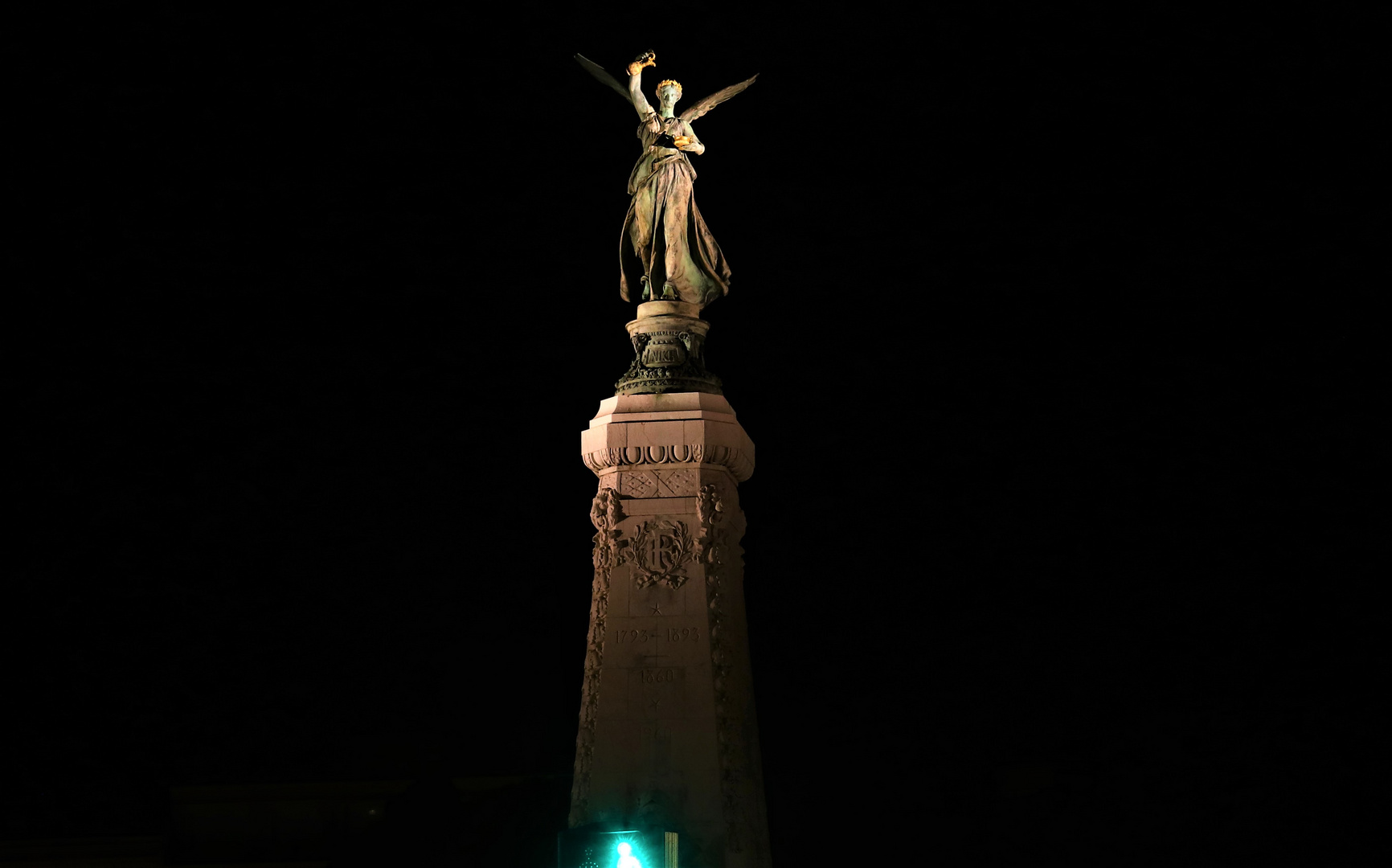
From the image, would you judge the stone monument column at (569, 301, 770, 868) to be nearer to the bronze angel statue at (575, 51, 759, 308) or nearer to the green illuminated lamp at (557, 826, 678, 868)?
the bronze angel statue at (575, 51, 759, 308)

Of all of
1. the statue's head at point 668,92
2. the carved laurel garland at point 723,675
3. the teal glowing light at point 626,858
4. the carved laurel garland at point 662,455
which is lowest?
Result: the teal glowing light at point 626,858

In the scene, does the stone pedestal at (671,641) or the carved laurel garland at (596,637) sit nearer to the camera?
the stone pedestal at (671,641)

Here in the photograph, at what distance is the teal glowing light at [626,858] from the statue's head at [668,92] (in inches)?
322

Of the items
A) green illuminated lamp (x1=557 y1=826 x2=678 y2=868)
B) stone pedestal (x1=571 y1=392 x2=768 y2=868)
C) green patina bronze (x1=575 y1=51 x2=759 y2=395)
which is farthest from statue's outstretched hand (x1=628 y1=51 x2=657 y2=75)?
green illuminated lamp (x1=557 y1=826 x2=678 y2=868)

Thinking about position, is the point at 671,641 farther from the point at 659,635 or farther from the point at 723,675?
the point at 723,675

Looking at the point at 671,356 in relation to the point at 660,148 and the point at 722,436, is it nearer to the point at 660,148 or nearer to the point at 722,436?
the point at 722,436

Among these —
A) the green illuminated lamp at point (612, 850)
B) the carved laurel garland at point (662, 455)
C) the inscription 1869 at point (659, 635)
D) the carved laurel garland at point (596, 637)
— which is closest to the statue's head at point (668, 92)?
the carved laurel garland at point (662, 455)

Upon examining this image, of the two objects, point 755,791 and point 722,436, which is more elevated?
point 722,436

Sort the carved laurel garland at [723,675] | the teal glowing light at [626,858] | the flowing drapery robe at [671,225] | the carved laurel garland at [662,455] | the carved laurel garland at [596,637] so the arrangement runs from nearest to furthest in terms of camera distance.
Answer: the teal glowing light at [626,858]
the carved laurel garland at [723,675]
the carved laurel garland at [596,637]
the carved laurel garland at [662,455]
the flowing drapery robe at [671,225]

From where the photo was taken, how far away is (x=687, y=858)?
1591 cm

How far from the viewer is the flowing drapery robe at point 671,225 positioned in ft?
59.1

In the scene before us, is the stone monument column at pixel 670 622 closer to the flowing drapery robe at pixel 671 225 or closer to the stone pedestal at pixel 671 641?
the stone pedestal at pixel 671 641

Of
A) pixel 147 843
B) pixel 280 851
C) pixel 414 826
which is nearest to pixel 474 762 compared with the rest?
pixel 414 826

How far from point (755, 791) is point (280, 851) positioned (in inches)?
365
